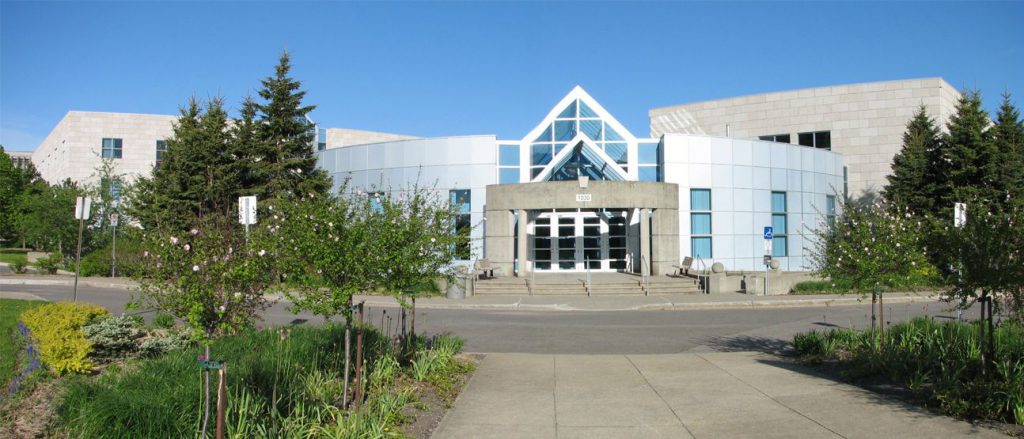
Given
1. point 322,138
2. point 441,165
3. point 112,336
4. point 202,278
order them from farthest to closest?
point 322,138, point 441,165, point 112,336, point 202,278

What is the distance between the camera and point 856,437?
20.8 feet

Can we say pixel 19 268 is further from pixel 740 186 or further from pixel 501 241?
pixel 740 186

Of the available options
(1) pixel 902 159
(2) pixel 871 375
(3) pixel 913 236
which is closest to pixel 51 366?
(2) pixel 871 375

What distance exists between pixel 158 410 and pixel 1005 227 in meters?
9.34

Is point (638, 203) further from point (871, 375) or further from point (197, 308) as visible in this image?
point (197, 308)

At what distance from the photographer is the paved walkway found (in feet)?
21.8

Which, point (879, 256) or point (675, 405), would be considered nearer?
point (675, 405)

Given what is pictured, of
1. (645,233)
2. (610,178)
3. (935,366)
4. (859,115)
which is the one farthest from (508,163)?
(859,115)

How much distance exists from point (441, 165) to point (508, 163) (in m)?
3.42

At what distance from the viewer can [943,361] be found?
8.55m

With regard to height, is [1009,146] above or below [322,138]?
below

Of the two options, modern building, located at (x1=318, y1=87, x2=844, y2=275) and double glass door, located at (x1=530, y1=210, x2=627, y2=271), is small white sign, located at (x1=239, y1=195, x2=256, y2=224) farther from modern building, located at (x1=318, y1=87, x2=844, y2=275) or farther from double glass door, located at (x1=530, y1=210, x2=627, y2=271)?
double glass door, located at (x1=530, y1=210, x2=627, y2=271)

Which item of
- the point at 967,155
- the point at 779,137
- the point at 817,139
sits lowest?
the point at 967,155

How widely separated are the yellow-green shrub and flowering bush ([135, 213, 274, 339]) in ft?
10.2
